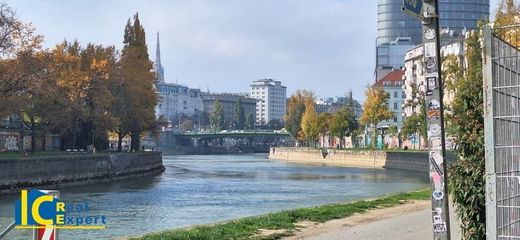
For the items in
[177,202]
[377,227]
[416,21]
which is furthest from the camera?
[416,21]

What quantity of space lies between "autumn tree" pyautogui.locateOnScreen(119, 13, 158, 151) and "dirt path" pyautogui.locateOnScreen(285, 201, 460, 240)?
56.2 m

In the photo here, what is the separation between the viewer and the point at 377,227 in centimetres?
1797

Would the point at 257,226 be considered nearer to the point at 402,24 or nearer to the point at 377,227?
the point at 377,227

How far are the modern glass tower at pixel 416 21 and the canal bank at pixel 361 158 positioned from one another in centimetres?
6328

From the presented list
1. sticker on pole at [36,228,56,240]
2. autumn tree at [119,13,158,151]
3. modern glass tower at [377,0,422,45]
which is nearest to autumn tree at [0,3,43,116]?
autumn tree at [119,13,158,151]

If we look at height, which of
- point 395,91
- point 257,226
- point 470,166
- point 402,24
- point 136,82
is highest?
point 402,24

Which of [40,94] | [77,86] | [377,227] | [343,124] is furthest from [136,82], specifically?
[377,227]

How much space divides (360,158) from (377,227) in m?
86.1

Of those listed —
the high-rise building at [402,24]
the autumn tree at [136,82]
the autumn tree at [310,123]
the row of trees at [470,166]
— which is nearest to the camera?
the row of trees at [470,166]

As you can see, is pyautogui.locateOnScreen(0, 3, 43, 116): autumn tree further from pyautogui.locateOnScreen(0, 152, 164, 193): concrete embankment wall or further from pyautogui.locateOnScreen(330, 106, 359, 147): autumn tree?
pyautogui.locateOnScreen(330, 106, 359, 147): autumn tree

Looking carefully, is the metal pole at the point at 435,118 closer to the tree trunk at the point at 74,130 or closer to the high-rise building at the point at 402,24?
the tree trunk at the point at 74,130

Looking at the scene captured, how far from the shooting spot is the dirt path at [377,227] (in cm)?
1600

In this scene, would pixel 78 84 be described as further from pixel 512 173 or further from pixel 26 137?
pixel 512 173

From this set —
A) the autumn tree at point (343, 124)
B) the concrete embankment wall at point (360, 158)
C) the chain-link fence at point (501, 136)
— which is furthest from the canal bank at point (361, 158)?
the chain-link fence at point (501, 136)
